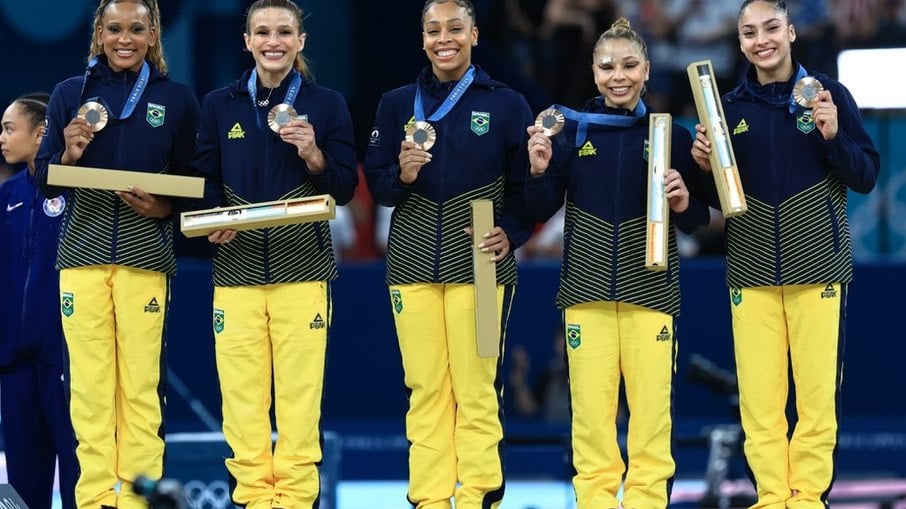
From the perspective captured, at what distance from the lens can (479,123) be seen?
6344 mm

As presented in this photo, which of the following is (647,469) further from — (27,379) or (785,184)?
(27,379)

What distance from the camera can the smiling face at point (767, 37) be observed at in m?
6.21

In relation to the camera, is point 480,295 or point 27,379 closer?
point 480,295

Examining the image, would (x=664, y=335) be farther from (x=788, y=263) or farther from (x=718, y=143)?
(x=718, y=143)

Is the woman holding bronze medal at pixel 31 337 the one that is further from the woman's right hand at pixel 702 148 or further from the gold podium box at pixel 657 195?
the woman's right hand at pixel 702 148

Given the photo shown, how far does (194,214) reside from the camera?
6.09 meters

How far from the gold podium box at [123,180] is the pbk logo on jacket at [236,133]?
24 cm

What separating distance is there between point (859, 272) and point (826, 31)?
223 centimetres

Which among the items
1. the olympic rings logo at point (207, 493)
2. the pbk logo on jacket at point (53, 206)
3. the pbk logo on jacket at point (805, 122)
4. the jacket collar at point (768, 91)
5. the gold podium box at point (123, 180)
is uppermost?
the jacket collar at point (768, 91)

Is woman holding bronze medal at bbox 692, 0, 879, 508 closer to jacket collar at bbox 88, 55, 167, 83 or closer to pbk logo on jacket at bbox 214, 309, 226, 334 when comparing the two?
pbk logo on jacket at bbox 214, 309, 226, 334

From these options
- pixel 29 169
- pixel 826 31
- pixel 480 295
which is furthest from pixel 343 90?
pixel 480 295

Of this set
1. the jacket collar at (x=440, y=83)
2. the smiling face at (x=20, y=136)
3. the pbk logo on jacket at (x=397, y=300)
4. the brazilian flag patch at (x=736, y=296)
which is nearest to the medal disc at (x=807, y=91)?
the brazilian flag patch at (x=736, y=296)

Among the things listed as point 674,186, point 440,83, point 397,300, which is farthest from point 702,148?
point 397,300

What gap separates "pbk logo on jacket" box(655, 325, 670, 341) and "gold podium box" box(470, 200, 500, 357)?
65cm
